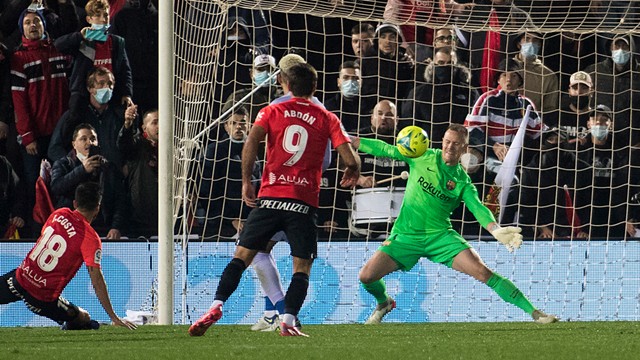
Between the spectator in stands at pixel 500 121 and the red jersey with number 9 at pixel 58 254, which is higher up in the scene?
the spectator in stands at pixel 500 121

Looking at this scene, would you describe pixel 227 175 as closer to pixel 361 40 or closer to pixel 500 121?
pixel 361 40

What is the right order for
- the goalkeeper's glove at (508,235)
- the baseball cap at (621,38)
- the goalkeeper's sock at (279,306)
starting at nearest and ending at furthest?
the goalkeeper's sock at (279,306), the goalkeeper's glove at (508,235), the baseball cap at (621,38)

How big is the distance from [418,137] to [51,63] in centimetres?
448

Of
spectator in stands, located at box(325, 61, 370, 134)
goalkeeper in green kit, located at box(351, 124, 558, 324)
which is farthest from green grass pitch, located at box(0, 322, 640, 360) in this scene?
spectator in stands, located at box(325, 61, 370, 134)

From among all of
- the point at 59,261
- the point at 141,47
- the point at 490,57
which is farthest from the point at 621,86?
the point at 59,261

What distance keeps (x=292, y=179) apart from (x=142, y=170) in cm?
434

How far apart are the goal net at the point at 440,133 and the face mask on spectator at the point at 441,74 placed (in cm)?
1

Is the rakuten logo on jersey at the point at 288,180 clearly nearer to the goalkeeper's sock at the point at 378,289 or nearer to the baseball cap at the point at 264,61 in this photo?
the goalkeeper's sock at the point at 378,289

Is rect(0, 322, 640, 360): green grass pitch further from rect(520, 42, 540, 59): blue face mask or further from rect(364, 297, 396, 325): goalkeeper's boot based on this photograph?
rect(520, 42, 540, 59): blue face mask

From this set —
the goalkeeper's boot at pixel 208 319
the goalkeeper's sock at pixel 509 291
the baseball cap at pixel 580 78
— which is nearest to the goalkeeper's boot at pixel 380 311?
the goalkeeper's sock at pixel 509 291

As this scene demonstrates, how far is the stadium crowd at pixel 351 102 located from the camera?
426 inches

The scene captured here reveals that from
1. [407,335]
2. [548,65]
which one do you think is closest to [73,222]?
[407,335]

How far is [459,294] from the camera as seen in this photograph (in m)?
10.2

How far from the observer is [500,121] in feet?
37.5
